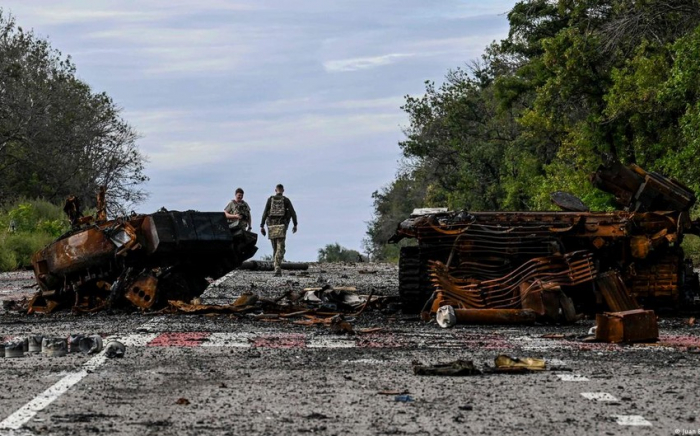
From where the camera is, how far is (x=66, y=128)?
71.4m

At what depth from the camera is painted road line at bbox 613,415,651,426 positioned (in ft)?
26.9

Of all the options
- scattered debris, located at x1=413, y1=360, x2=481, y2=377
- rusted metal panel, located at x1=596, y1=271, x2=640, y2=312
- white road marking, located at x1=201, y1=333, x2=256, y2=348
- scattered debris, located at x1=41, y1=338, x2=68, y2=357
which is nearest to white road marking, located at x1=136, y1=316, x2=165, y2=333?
white road marking, located at x1=201, y1=333, x2=256, y2=348

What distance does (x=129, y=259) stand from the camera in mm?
19031

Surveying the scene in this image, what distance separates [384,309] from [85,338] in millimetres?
6965

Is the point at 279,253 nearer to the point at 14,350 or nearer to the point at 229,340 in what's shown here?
the point at 229,340

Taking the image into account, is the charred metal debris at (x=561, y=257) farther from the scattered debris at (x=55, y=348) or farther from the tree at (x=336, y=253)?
the tree at (x=336, y=253)

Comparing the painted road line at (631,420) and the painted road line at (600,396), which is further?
the painted road line at (600,396)

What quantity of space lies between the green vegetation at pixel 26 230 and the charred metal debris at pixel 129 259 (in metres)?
21.0

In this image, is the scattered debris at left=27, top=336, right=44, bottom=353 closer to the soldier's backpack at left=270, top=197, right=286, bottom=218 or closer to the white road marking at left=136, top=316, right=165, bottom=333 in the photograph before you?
the white road marking at left=136, top=316, right=165, bottom=333

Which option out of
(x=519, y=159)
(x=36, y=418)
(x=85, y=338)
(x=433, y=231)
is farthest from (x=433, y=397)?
(x=519, y=159)

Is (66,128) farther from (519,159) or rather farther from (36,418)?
(36,418)

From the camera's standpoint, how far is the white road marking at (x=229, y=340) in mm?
13750

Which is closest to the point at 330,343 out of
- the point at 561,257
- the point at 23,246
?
the point at 561,257

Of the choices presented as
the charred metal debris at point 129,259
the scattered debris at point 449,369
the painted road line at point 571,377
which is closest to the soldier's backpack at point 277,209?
the charred metal debris at point 129,259
